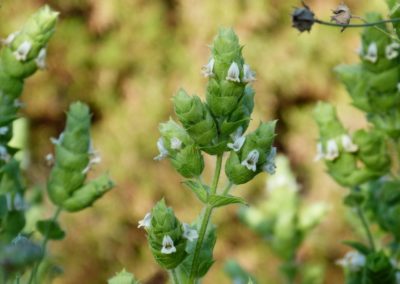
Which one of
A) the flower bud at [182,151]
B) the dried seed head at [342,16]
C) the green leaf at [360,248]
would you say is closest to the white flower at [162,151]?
the flower bud at [182,151]

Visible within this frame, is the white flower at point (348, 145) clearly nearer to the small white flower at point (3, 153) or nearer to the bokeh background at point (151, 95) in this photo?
the small white flower at point (3, 153)

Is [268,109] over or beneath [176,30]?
beneath

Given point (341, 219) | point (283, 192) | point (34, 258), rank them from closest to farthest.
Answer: point (34, 258) → point (283, 192) → point (341, 219)

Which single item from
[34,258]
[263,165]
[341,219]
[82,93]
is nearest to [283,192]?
[263,165]

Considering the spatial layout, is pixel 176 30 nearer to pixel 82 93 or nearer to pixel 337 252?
pixel 82 93

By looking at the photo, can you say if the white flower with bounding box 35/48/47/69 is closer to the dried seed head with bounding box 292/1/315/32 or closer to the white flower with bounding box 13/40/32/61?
the white flower with bounding box 13/40/32/61

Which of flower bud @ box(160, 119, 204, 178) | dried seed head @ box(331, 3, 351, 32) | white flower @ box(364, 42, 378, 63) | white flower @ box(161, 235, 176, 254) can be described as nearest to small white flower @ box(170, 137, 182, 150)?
flower bud @ box(160, 119, 204, 178)
